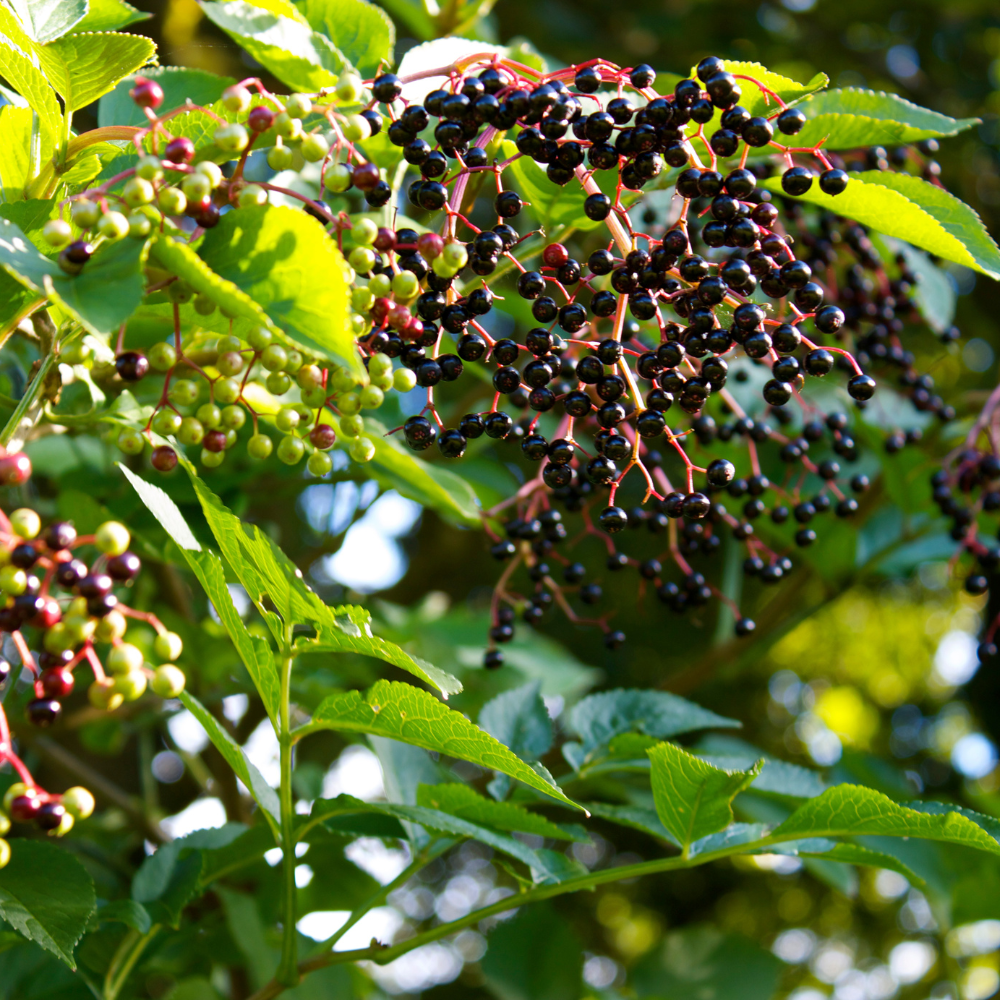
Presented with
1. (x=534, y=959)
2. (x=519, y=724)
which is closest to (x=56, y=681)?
(x=519, y=724)

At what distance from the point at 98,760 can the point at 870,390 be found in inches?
112

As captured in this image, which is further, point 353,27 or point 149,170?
point 353,27

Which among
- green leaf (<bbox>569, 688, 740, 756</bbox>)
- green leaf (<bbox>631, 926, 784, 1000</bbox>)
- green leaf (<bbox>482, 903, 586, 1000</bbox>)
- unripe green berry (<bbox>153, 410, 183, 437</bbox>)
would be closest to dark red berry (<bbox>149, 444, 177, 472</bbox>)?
unripe green berry (<bbox>153, 410, 183, 437</bbox>)

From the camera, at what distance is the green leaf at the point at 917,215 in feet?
3.40

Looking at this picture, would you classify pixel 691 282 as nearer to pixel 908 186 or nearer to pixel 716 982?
pixel 908 186

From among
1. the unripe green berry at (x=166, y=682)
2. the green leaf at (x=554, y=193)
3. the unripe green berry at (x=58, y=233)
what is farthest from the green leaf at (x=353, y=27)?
the unripe green berry at (x=166, y=682)

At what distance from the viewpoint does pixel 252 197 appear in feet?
2.73

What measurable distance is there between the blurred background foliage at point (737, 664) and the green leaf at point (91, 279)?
919 millimetres

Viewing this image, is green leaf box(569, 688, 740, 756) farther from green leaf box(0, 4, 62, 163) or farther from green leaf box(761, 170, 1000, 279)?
green leaf box(0, 4, 62, 163)

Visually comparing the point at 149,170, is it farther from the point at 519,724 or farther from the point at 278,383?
the point at 519,724

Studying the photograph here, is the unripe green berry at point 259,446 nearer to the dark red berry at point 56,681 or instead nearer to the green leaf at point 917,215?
the dark red berry at point 56,681

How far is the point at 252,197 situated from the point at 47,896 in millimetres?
769

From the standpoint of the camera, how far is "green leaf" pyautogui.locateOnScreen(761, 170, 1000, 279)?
3.40 ft

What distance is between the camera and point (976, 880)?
2043mm
